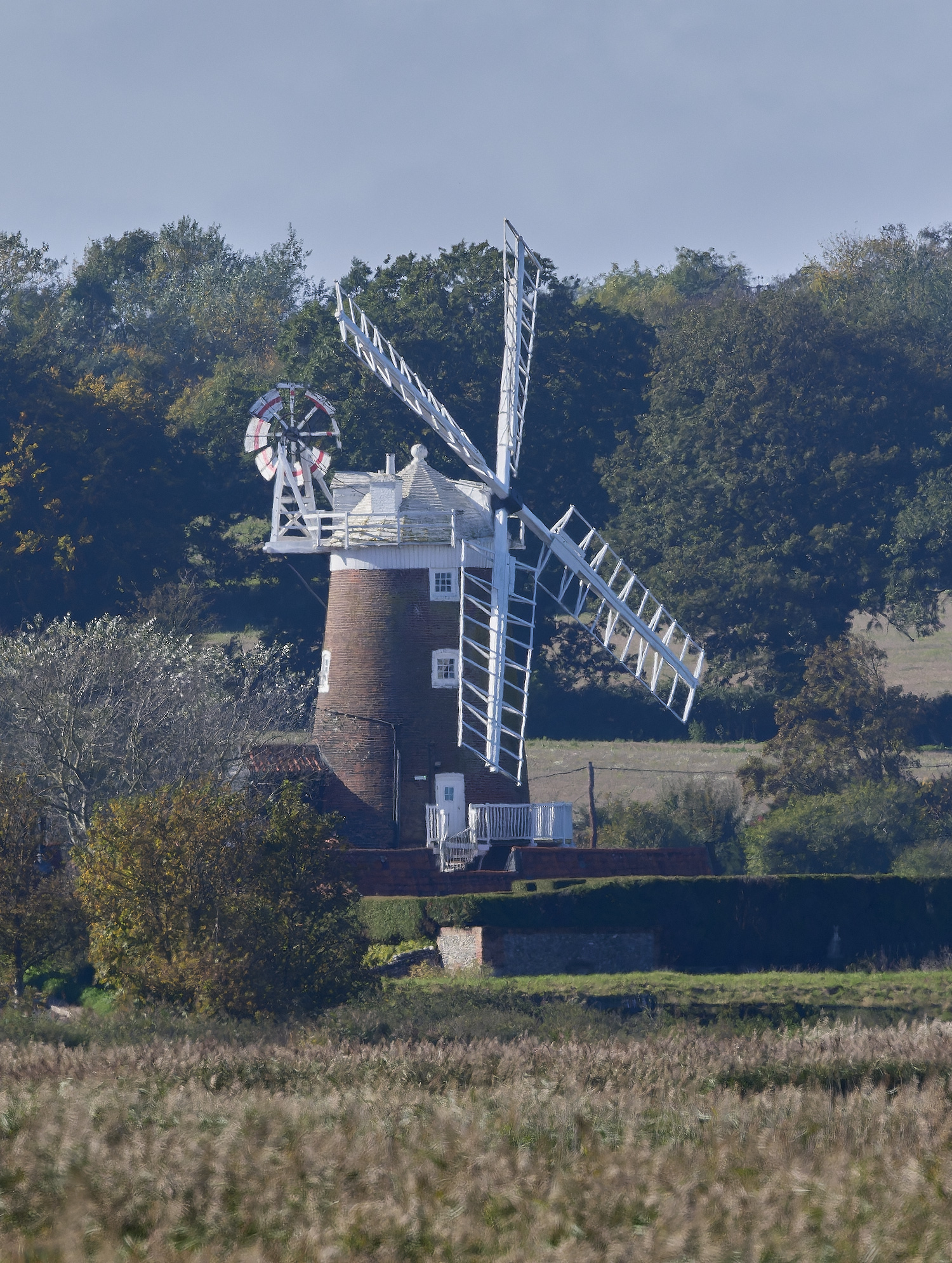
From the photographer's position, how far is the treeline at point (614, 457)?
5906 centimetres

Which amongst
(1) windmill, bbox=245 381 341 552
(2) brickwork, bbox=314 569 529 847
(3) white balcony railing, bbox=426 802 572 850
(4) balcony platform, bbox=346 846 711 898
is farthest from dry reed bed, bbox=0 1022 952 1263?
(1) windmill, bbox=245 381 341 552

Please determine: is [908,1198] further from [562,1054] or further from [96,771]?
[96,771]

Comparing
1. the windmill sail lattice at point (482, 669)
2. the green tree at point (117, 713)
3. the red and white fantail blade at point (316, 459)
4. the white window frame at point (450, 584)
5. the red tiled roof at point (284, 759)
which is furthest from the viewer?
the red and white fantail blade at point (316, 459)

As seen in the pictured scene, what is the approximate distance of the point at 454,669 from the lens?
40.5 m

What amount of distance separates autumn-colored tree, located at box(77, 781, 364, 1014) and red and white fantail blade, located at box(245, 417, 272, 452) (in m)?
16.7

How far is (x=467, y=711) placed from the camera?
132ft

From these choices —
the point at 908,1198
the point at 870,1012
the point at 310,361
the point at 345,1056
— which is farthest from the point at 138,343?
the point at 908,1198

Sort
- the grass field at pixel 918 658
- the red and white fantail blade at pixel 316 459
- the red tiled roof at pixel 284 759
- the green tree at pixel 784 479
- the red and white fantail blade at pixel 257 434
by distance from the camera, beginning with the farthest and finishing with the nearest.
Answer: the grass field at pixel 918 658 < the green tree at pixel 784 479 < the red and white fantail blade at pixel 316 459 < the red and white fantail blade at pixel 257 434 < the red tiled roof at pixel 284 759

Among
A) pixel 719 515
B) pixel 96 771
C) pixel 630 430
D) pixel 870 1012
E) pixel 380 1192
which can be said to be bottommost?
pixel 870 1012

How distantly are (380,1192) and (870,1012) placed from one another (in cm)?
1996

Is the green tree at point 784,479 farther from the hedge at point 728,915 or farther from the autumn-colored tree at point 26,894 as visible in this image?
the autumn-colored tree at point 26,894

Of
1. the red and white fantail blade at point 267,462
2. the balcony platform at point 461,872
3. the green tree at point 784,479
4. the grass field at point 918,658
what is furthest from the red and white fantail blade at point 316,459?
the grass field at point 918,658

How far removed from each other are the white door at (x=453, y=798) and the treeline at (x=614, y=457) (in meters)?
20.8

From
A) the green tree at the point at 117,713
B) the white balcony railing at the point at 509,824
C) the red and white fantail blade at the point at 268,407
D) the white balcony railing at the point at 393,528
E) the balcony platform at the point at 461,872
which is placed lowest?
the balcony platform at the point at 461,872
